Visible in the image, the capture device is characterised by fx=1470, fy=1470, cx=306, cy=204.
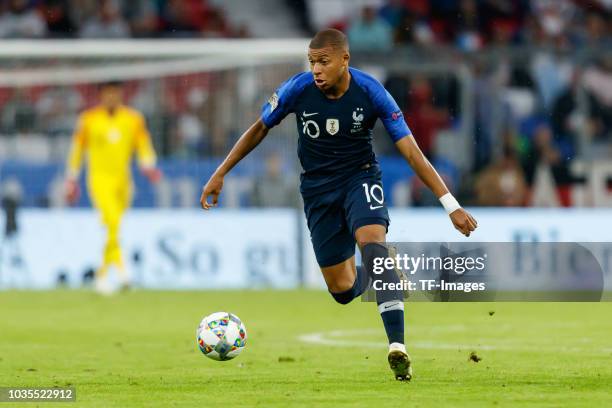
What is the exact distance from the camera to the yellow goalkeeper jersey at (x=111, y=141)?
1820cm

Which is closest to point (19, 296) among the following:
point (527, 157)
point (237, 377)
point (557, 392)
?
point (527, 157)

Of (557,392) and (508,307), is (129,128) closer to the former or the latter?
→ (508,307)

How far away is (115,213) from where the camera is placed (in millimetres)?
18359

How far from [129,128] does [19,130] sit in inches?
81.9

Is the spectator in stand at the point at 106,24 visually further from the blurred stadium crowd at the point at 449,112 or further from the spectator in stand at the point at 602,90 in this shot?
the spectator in stand at the point at 602,90

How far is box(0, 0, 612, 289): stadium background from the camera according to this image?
19.4 metres

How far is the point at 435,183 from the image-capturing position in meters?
8.52

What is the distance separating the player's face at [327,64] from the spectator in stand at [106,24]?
622 inches

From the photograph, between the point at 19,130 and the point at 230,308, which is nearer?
the point at 230,308

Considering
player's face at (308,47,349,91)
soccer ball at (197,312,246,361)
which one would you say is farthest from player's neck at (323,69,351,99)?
soccer ball at (197,312,246,361)

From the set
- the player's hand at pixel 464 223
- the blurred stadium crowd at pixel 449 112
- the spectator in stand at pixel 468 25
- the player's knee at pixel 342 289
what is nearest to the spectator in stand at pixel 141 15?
the blurred stadium crowd at pixel 449 112

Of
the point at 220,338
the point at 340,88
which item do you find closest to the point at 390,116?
the point at 340,88

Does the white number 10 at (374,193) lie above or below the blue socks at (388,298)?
above

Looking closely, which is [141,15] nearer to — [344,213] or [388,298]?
[344,213]
